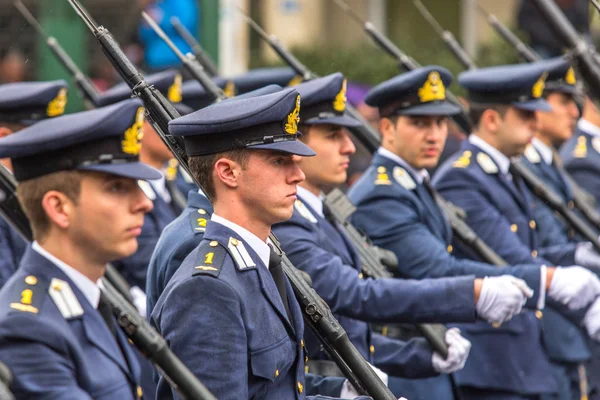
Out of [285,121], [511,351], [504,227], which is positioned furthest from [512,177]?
[285,121]

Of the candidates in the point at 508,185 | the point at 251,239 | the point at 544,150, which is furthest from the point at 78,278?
the point at 544,150

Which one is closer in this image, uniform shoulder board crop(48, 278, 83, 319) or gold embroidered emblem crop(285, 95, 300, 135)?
uniform shoulder board crop(48, 278, 83, 319)

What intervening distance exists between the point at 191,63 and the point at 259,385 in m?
2.57

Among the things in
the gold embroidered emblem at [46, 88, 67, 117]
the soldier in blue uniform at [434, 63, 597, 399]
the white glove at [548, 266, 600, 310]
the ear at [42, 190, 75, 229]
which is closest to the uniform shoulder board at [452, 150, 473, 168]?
the soldier in blue uniform at [434, 63, 597, 399]

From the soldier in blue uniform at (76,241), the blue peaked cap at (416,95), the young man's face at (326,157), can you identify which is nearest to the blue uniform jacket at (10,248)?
the young man's face at (326,157)

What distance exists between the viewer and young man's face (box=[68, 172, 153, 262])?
3.78 metres

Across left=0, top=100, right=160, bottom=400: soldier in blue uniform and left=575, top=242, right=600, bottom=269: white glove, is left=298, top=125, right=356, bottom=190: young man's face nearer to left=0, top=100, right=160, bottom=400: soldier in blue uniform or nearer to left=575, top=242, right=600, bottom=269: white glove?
left=0, top=100, right=160, bottom=400: soldier in blue uniform

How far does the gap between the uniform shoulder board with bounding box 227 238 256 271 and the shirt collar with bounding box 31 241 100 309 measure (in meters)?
0.43

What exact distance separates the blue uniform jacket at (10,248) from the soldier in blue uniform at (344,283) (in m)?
1.27

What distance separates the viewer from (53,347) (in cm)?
353

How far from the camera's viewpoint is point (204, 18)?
14328 mm

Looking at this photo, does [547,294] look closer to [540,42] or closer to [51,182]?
[51,182]

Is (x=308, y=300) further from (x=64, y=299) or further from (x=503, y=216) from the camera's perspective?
(x=503, y=216)

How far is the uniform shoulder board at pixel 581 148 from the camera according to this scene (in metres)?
9.18
